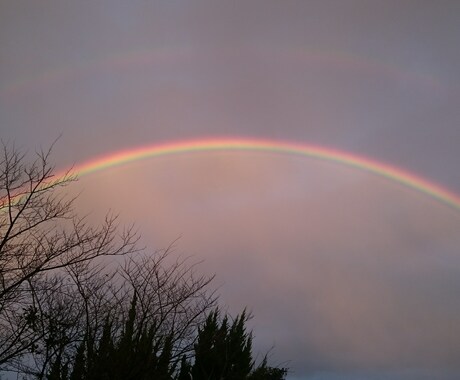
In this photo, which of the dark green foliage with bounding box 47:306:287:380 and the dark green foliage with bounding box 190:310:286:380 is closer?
the dark green foliage with bounding box 47:306:287:380

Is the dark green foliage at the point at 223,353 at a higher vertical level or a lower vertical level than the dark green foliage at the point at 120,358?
higher

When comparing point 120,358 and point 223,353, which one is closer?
point 120,358

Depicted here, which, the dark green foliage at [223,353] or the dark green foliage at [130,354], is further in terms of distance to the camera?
the dark green foliage at [223,353]

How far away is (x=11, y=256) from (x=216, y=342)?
986 cm

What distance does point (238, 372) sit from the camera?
19.7 m

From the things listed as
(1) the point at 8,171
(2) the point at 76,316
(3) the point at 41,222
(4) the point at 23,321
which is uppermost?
(1) the point at 8,171

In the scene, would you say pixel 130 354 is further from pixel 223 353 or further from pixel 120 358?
pixel 223 353

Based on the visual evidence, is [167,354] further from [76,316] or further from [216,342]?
[216,342]

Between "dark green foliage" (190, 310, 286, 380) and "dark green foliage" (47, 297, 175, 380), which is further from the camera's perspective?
"dark green foliage" (190, 310, 286, 380)

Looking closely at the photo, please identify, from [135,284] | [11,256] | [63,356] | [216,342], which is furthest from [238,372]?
[11,256]

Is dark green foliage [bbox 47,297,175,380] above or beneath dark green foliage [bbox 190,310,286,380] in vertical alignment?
beneath

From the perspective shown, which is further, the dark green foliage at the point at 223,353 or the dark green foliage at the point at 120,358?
the dark green foliage at the point at 223,353

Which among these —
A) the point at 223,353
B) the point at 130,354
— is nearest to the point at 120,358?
the point at 130,354

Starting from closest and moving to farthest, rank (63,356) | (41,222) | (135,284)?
(41,222), (63,356), (135,284)
